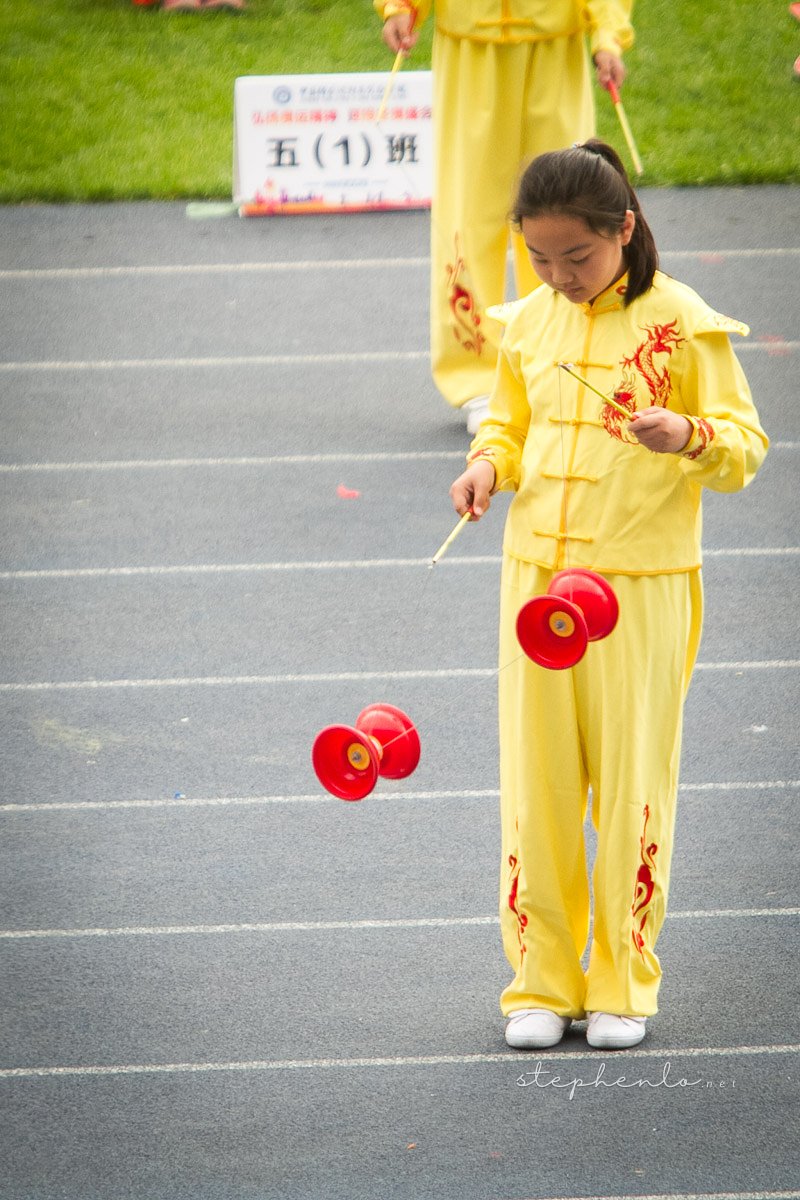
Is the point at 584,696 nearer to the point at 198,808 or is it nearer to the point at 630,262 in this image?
the point at 630,262

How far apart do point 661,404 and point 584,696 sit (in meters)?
0.51

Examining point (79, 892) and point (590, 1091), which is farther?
point (79, 892)

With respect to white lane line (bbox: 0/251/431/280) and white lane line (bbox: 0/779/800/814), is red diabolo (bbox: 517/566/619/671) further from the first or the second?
white lane line (bbox: 0/251/431/280)

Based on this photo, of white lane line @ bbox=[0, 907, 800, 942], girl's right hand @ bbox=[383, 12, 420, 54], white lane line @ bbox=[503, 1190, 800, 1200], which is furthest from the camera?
girl's right hand @ bbox=[383, 12, 420, 54]

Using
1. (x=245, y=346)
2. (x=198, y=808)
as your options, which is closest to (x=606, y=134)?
(x=245, y=346)

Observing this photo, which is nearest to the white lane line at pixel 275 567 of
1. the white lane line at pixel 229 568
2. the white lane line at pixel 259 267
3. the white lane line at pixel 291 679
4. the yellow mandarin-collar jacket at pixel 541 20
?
the white lane line at pixel 229 568

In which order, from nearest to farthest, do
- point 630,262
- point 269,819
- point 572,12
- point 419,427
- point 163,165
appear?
1. point 630,262
2. point 269,819
3. point 572,12
4. point 419,427
5. point 163,165

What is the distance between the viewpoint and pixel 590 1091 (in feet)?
10.3

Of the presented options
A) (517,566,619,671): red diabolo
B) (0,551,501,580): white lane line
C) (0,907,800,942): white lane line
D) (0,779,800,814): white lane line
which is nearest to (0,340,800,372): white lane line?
(0,551,501,580): white lane line

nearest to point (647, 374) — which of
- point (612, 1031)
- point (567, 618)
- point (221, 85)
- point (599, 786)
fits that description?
Result: point (567, 618)


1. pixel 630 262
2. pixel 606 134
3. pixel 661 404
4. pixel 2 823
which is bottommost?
pixel 2 823

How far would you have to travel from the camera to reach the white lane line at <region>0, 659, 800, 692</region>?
15.4 ft

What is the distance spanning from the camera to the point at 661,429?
8.56ft

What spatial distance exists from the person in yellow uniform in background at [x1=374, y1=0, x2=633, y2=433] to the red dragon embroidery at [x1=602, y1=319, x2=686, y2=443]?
8.38 feet
